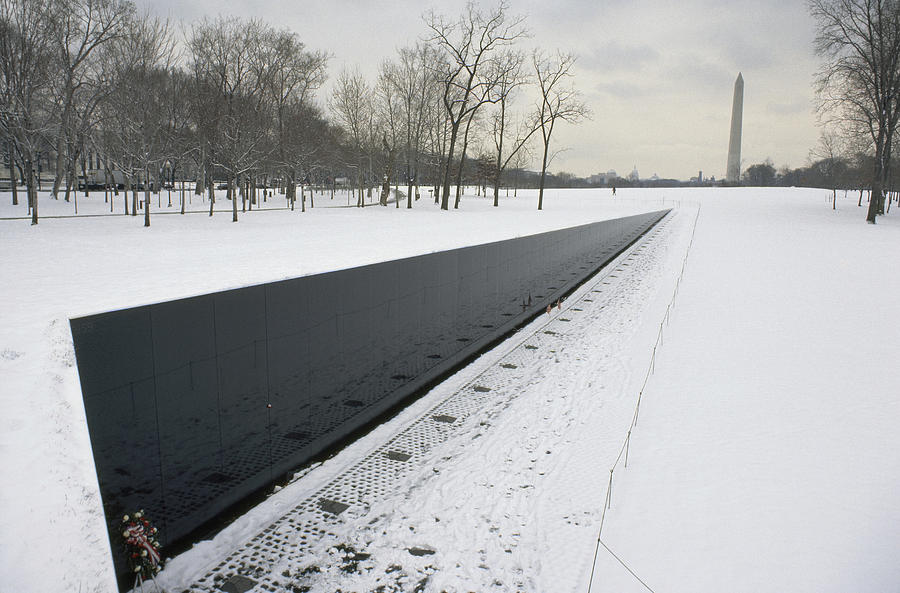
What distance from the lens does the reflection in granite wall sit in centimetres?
507

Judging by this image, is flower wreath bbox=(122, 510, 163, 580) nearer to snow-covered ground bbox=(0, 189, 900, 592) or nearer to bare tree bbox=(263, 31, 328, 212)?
snow-covered ground bbox=(0, 189, 900, 592)

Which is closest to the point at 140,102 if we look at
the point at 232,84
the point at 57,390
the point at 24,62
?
the point at 24,62

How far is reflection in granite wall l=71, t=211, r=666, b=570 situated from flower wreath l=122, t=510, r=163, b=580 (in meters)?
0.16

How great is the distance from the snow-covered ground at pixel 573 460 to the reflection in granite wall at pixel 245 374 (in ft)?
1.53

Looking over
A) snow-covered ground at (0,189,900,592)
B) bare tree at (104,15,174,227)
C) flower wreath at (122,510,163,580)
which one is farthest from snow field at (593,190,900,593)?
bare tree at (104,15,174,227)

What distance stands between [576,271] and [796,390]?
1248 cm

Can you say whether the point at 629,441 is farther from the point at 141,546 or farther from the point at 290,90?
the point at 290,90

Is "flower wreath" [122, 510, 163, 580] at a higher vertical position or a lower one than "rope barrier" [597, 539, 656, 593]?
higher

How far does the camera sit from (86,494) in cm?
386

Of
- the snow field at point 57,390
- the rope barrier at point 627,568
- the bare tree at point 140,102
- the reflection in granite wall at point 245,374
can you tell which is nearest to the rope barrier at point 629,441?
the rope barrier at point 627,568

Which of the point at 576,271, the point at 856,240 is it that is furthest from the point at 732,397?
the point at 856,240

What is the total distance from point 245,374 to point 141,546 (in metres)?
2.15

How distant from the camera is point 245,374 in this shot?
6.62 m

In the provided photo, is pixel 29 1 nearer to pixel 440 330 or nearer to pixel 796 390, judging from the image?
pixel 440 330
